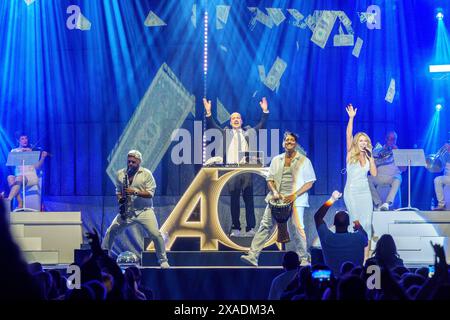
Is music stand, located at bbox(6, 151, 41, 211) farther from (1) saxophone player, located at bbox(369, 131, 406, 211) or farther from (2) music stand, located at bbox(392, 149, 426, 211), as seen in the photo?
(2) music stand, located at bbox(392, 149, 426, 211)

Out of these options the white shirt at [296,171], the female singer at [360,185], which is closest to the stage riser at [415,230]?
the female singer at [360,185]

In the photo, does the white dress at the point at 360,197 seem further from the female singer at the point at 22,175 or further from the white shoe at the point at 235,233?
the female singer at the point at 22,175

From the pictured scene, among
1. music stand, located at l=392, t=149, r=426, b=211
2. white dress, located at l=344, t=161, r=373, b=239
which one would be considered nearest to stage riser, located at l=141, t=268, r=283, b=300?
white dress, located at l=344, t=161, r=373, b=239

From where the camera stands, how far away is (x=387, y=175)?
468 inches

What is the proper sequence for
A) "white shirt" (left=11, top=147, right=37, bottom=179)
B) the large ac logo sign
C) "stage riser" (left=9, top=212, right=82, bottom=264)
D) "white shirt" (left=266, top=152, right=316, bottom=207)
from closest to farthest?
"white shirt" (left=266, top=152, right=316, bottom=207) → the large ac logo sign → "stage riser" (left=9, top=212, right=82, bottom=264) → "white shirt" (left=11, top=147, right=37, bottom=179)

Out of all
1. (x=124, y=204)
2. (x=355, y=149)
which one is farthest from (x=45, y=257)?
(x=355, y=149)

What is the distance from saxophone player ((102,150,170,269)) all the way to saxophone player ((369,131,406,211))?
4.11 meters

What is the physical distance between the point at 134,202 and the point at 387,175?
4.48 metres

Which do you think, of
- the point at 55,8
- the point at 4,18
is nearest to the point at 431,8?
the point at 55,8

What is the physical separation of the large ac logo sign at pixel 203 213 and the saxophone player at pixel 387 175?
288 cm

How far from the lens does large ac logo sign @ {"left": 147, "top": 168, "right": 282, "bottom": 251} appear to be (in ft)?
32.3

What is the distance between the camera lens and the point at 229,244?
981 centimetres

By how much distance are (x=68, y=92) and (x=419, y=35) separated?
6466 millimetres

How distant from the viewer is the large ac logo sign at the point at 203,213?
9859 mm
